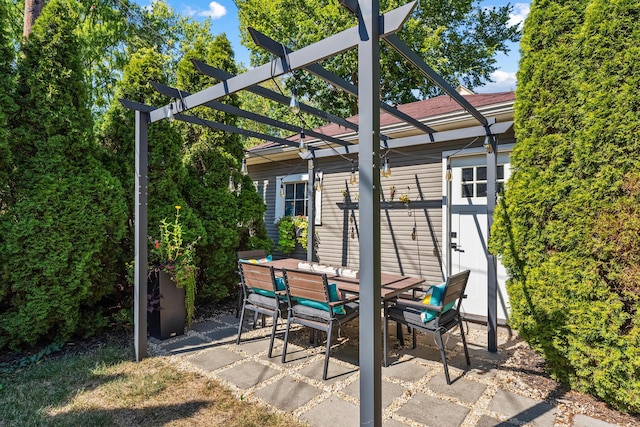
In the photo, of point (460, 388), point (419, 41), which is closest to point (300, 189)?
point (460, 388)

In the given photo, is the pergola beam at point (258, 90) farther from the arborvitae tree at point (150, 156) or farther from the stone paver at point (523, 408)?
the stone paver at point (523, 408)

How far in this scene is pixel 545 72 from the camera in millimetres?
2848

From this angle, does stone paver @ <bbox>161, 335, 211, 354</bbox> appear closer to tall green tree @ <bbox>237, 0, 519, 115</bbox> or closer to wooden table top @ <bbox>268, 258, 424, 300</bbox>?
wooden table top @ <bbox>268, 258, 424, 300</bbox>

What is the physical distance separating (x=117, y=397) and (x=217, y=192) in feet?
10.5

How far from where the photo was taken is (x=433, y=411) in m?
2.45

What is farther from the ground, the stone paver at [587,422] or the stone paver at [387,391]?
the stone paver at [387,391]

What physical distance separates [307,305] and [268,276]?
0.52m

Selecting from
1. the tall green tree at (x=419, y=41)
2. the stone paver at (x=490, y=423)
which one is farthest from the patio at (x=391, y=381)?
the tall green tree at (x=419, y=41)

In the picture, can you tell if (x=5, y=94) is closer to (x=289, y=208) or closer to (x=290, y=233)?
(x=290, y=233)

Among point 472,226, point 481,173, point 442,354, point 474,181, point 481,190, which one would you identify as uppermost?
point 481,173

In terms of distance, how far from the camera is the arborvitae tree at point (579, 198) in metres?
2.37

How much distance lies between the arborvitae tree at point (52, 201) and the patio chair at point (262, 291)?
1607 millimetres

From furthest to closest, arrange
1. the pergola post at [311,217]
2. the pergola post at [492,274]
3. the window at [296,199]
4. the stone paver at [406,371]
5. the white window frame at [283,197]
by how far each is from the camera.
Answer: the window at [296,199]
the white window frame at [283,197]
the pergola post at [311,217]
the pergola post at [492,274]
the stone paver at [406,371]

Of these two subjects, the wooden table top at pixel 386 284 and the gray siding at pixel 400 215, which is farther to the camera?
the gray siding at pixel 400 215
